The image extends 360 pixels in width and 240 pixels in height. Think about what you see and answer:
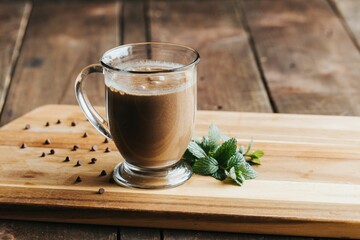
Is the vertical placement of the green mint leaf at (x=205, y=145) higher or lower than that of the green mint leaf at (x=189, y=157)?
higher

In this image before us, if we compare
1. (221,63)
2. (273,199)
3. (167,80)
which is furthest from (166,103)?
(221,63)

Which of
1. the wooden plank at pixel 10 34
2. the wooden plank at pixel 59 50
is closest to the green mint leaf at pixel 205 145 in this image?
the wooden plank at pixel 59 50

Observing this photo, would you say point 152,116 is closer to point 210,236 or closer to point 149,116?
point 149,116

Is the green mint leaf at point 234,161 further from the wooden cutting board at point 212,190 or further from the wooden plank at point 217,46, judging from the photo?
the wooden plank at point 217,46

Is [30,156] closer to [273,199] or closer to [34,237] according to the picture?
[34,237]

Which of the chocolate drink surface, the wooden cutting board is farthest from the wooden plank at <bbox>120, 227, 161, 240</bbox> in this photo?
the chocolate drink surface

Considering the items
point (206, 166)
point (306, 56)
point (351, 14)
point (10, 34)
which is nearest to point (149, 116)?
point (206, 166)

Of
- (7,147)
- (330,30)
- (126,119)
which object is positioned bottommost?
(330,30)
